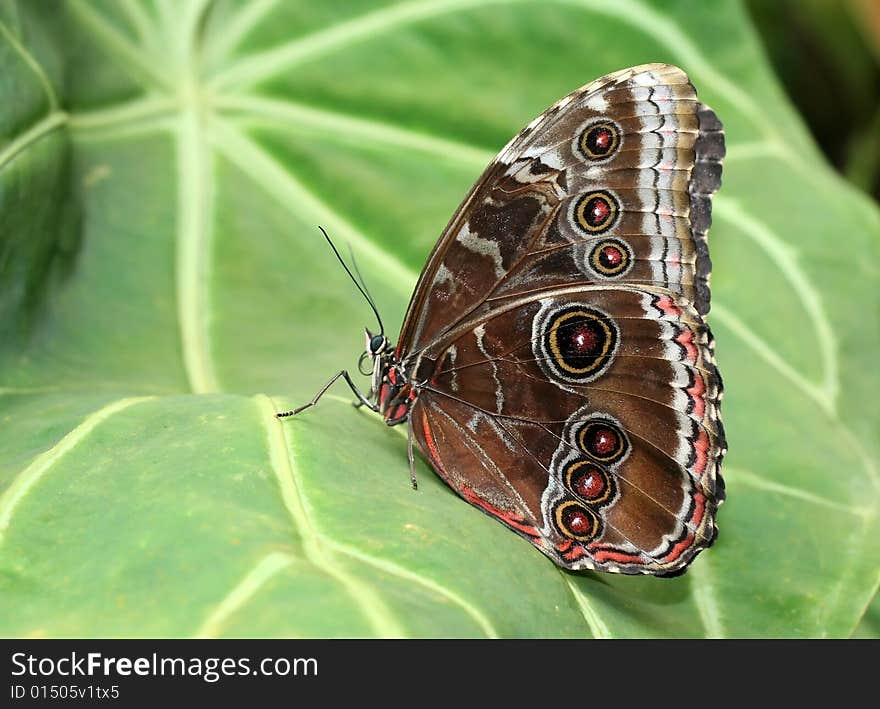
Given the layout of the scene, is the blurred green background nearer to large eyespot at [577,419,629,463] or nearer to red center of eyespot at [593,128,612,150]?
red center of eyespot at [593,128,612,150]

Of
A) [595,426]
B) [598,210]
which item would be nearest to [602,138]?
[598,210]

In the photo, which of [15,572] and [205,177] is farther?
[205,177]

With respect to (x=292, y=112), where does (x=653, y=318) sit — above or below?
below

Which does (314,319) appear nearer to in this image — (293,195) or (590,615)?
(293,195)

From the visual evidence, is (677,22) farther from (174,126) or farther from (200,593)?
(200,593)

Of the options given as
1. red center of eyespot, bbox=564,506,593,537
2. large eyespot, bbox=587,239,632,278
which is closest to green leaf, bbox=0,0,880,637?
red center of eyespot, bbox=564,506,593,537

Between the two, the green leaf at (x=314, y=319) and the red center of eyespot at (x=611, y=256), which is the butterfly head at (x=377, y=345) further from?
the red center of eyespot at (x=611, y=256)
